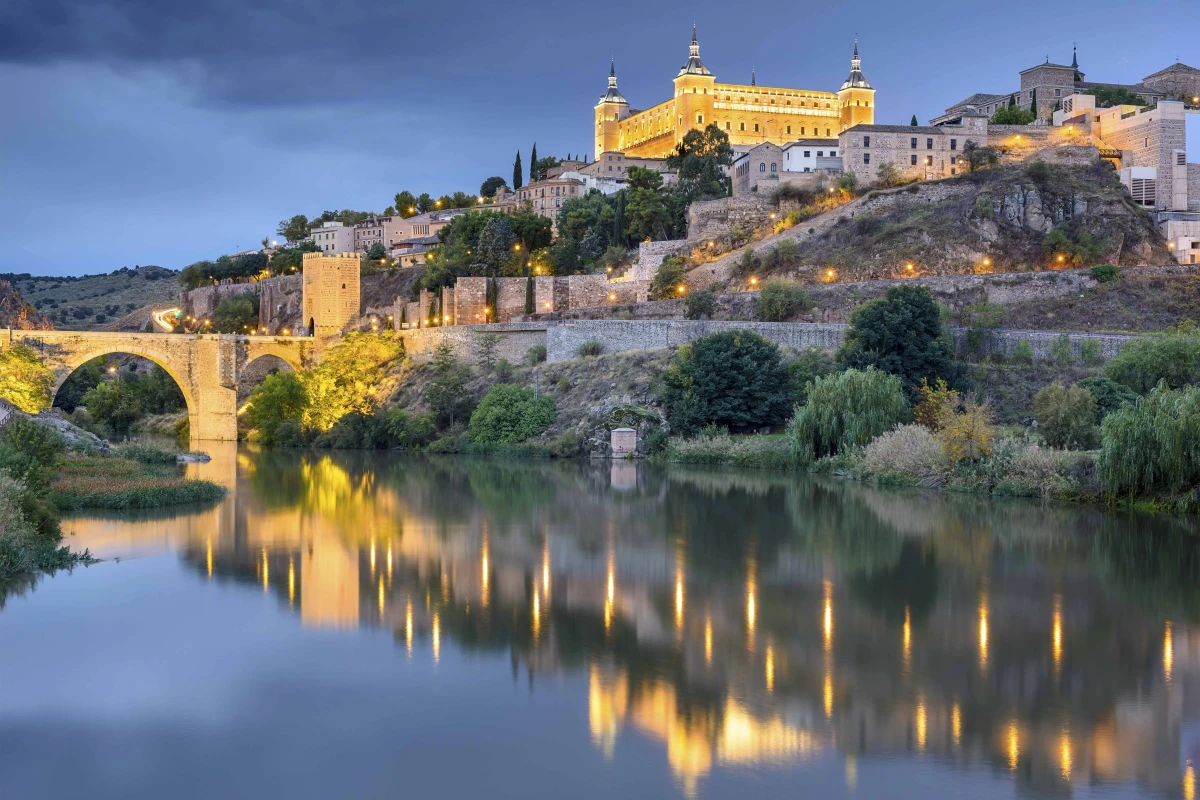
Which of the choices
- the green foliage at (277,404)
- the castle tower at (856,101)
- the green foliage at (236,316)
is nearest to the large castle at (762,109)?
the castle tower at (856,101)

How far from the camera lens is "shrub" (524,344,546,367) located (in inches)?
1801

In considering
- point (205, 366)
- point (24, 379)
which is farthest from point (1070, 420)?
point (205, 366)

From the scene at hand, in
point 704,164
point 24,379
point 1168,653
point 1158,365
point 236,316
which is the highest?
point 704,164

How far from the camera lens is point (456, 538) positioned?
19500mm

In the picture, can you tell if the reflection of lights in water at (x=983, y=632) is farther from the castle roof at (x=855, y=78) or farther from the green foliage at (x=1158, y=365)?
the castle roof at (x=855, y=78)

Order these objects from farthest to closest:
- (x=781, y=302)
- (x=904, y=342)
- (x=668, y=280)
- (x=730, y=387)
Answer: (x=668, y=280) < (x=781, y=302) < (x=730, y=387) < (x=904, y=342)

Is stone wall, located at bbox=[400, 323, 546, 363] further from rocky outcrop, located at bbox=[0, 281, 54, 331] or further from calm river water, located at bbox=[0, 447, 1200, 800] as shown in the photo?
calm river water, located at bbox=[0, 447, 1200, 800]

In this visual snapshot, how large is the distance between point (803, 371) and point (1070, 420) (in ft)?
36.3

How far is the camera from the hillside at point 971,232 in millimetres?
50438

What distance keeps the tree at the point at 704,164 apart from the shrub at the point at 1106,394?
114ft

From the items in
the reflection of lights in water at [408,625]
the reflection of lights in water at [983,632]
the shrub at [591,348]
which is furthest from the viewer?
the shrub at [591,348]

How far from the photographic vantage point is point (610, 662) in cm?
1126

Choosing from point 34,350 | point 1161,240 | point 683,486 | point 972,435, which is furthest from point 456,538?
point 1161,240

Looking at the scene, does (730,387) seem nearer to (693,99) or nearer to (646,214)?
(646,214)
